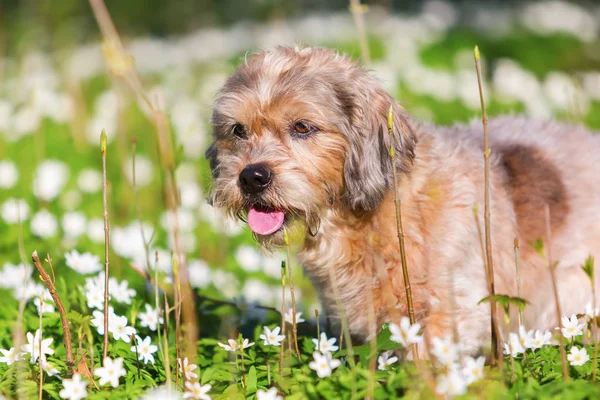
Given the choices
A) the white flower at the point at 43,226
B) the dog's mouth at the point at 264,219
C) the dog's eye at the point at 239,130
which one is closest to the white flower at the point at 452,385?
the dog's mouth at the point at 264,219

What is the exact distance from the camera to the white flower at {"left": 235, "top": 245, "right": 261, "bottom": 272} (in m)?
6.00

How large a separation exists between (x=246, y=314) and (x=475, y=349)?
133 cm

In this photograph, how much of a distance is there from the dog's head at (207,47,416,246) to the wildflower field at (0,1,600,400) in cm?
37

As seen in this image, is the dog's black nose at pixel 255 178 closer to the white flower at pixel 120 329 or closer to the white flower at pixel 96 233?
the white flower at pixel 120 329

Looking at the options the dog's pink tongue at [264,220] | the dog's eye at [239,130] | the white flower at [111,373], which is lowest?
the white flower at [111,373]

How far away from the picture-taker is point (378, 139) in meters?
3.75

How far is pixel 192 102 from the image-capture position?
8906 mm

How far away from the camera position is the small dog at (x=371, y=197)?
3547 mm

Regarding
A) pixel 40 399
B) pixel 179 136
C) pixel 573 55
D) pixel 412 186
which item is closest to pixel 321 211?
pixel 412 186

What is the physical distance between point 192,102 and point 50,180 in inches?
117

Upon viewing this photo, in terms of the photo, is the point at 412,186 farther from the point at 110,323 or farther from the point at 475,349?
the point at 110,323

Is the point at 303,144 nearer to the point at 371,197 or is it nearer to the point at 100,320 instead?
the point at 371,197

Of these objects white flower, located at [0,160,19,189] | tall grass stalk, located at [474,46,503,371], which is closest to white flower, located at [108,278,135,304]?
tall grass stalk, located at [474,46,503,371]

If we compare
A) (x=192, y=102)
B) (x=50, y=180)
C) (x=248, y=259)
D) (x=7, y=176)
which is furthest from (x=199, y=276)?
(x=192, y=102)
